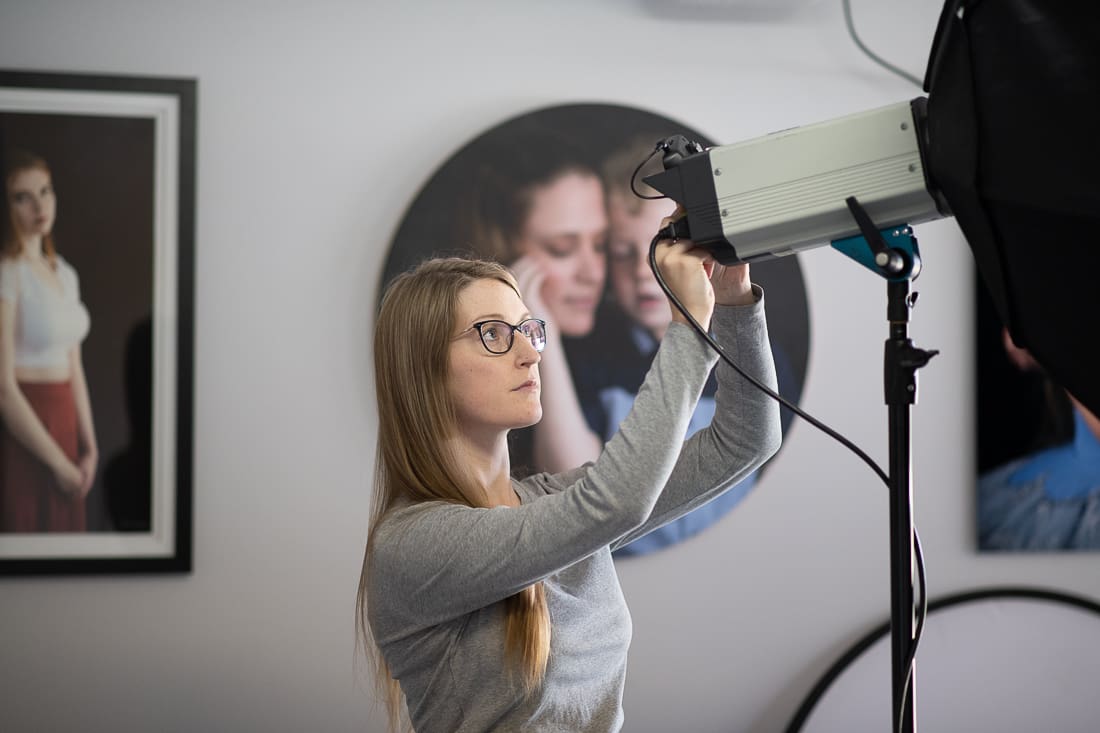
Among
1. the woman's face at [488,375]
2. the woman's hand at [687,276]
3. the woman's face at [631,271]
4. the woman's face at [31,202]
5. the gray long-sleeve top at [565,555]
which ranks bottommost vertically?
the gray long-sleeve top at [565,555]

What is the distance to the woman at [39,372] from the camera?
1.62 metres

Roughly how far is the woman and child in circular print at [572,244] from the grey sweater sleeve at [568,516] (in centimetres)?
75

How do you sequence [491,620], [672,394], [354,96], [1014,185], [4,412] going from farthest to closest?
[354,96], [4,412], [491,620], [672,394], [1014,185]

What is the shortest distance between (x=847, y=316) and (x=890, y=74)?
490mm

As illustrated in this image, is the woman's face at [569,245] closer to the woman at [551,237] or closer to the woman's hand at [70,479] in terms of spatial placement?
the woman at [551,237]

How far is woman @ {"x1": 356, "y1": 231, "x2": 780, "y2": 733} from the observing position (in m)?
0.80

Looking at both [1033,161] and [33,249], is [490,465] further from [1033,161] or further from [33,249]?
[33,249]

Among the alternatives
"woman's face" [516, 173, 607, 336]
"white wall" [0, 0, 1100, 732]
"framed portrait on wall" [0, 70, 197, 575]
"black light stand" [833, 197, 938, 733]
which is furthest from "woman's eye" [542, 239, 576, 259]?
"black light stand" [833, 197, 938, 733]

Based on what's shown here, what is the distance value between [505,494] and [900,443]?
0.47 m

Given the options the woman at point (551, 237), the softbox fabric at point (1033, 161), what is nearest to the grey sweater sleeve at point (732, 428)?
the softbox fabric at point (1033, 161)

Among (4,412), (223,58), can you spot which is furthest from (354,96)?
(4,412)

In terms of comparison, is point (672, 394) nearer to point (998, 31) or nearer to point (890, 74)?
point (998, 31)

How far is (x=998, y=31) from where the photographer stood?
0.67 metres

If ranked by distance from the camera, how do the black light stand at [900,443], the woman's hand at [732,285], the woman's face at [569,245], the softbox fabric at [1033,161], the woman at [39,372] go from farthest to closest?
the woman's face at [569,245] < the woman at [39,372] < the woman's hand at [732,285] < the black light stand at [900,443] < the softbox fabric at [1033,161]
